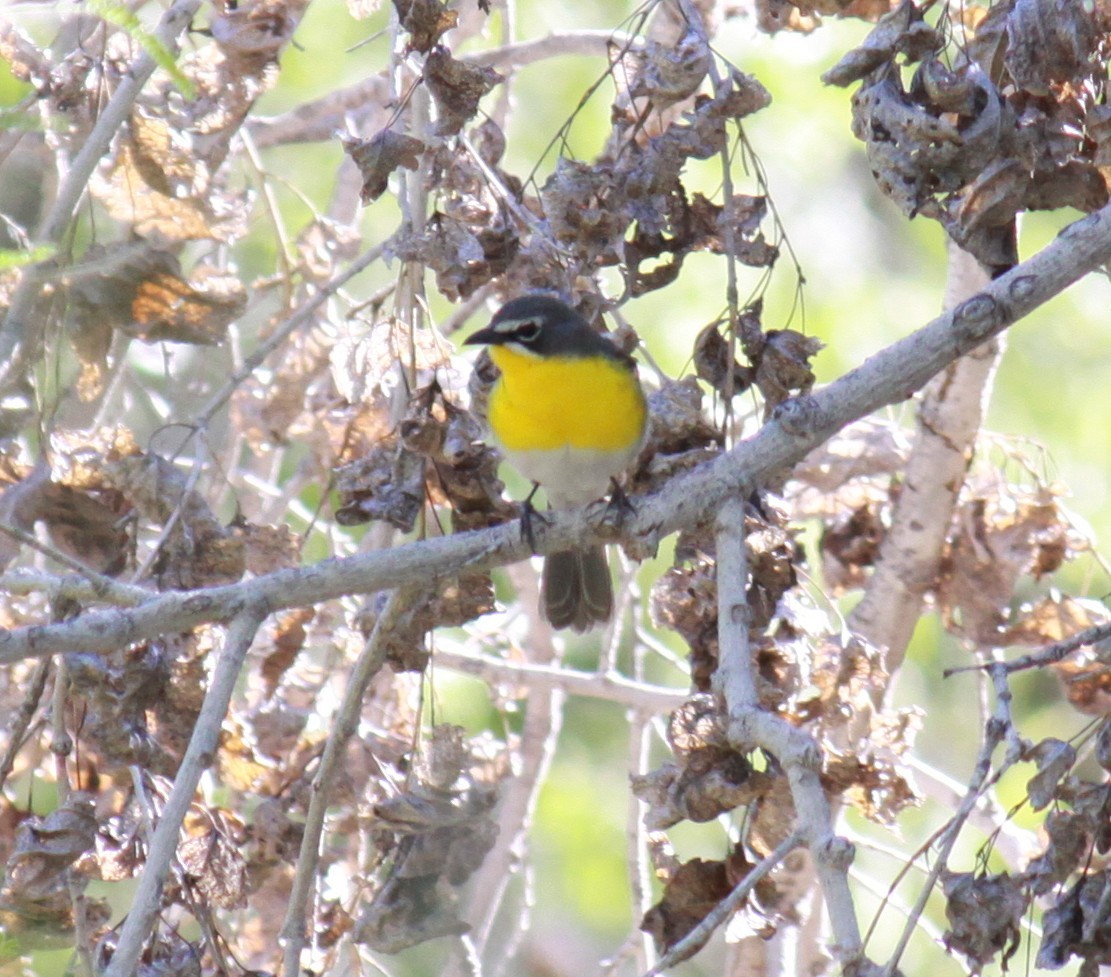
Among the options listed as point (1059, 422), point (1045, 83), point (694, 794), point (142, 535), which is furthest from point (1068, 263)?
point (1059, 422)

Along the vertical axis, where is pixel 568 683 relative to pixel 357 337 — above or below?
below

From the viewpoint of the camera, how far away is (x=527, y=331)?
420cm

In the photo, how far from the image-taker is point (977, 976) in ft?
Result: 8.47

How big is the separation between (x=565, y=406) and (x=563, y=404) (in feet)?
0.04

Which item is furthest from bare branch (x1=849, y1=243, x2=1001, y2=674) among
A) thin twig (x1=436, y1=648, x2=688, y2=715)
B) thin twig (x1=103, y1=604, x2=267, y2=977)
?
thin twig (x1=103, y1=604, x2=267, y2=977)

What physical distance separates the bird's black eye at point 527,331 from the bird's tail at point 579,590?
0.78 metres

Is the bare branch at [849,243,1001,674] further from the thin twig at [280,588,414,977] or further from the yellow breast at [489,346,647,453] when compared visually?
the thin twig at [280,588,414,977]

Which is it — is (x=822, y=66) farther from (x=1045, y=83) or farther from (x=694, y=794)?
(x=694, y=794)

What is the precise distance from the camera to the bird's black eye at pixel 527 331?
414cm

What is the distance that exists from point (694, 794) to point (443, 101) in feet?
5.10

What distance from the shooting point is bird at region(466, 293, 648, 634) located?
4.32 m

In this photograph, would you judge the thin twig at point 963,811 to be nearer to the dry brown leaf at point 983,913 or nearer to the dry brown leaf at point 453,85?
the dry brown leaf at point 983,913

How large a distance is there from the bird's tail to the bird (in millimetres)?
279

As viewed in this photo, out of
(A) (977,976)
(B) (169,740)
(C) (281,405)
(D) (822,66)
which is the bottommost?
(A) (977,976)
